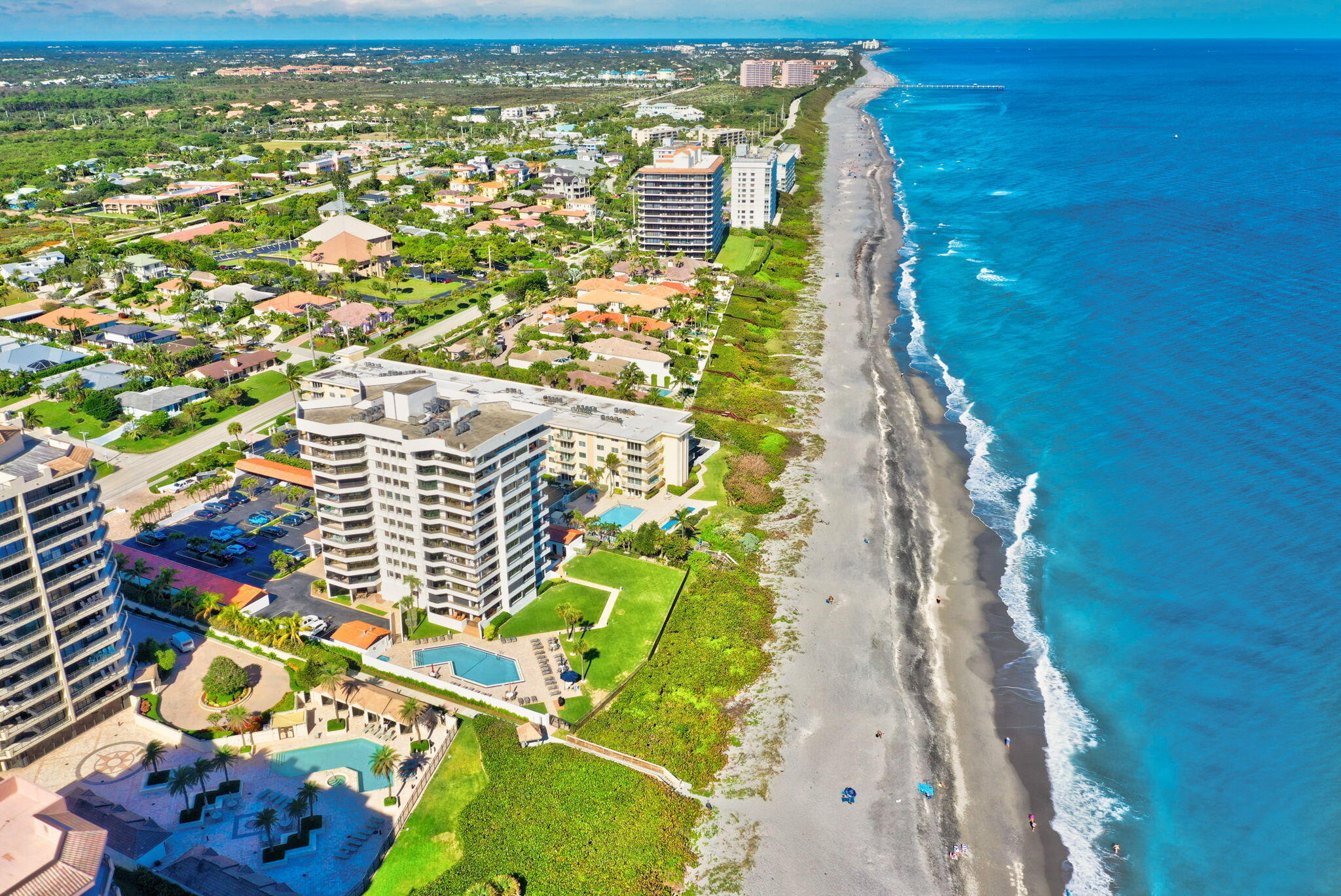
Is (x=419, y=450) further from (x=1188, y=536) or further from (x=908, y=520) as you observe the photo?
(x=1188, y=536)

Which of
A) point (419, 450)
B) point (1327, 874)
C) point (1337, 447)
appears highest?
point (419, 450)

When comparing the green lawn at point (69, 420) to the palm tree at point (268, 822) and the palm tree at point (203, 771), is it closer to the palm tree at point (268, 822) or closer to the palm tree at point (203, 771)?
the palm tree at point (203, 771)

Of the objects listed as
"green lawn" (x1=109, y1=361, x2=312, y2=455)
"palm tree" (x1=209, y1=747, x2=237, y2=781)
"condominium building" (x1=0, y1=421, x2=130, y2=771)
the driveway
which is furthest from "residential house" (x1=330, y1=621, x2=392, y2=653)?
"green lawn" (x1=109, y1=361, x2=312, y2=455)

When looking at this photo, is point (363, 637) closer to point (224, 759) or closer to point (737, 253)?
point (224, 759)

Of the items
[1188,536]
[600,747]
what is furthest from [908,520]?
[600,747]

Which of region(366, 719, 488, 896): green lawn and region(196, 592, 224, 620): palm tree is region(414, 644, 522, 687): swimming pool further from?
region(196, 592, 224, 620): palm tree

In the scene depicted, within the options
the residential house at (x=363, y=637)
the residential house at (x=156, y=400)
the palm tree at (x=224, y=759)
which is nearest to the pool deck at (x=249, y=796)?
the palm tree at (x=224, y=759)
